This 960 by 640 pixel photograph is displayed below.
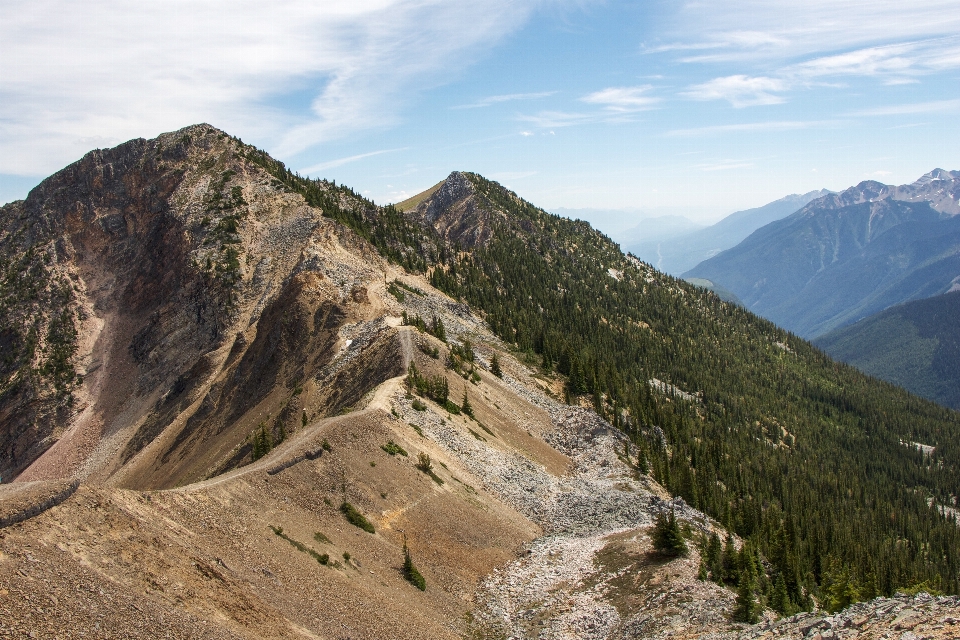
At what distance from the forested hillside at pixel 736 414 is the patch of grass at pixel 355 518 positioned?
24.5 meters

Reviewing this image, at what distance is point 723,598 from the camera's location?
32.7m

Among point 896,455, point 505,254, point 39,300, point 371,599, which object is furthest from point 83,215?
point 896,455

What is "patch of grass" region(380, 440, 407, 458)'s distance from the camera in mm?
47094

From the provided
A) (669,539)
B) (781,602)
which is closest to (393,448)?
(669,539)

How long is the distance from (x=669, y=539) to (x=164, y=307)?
89.3 meters

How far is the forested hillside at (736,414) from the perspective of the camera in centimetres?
7425

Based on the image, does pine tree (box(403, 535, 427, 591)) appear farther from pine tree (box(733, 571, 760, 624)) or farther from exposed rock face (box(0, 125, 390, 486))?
exposed rock face (box(0, 125, 390, 486))

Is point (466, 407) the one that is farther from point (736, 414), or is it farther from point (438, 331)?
point (736, 414)

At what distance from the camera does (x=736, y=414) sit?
135m

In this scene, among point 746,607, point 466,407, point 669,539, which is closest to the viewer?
point 746,607

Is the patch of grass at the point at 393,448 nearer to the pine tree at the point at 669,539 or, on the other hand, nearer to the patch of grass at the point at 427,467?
the patch of grass at the point at 427,467

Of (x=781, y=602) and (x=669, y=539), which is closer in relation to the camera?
(x=781, y=602)

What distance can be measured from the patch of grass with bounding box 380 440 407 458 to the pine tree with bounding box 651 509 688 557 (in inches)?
781

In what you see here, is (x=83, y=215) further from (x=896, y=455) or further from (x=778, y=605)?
(x=896, y=455)
